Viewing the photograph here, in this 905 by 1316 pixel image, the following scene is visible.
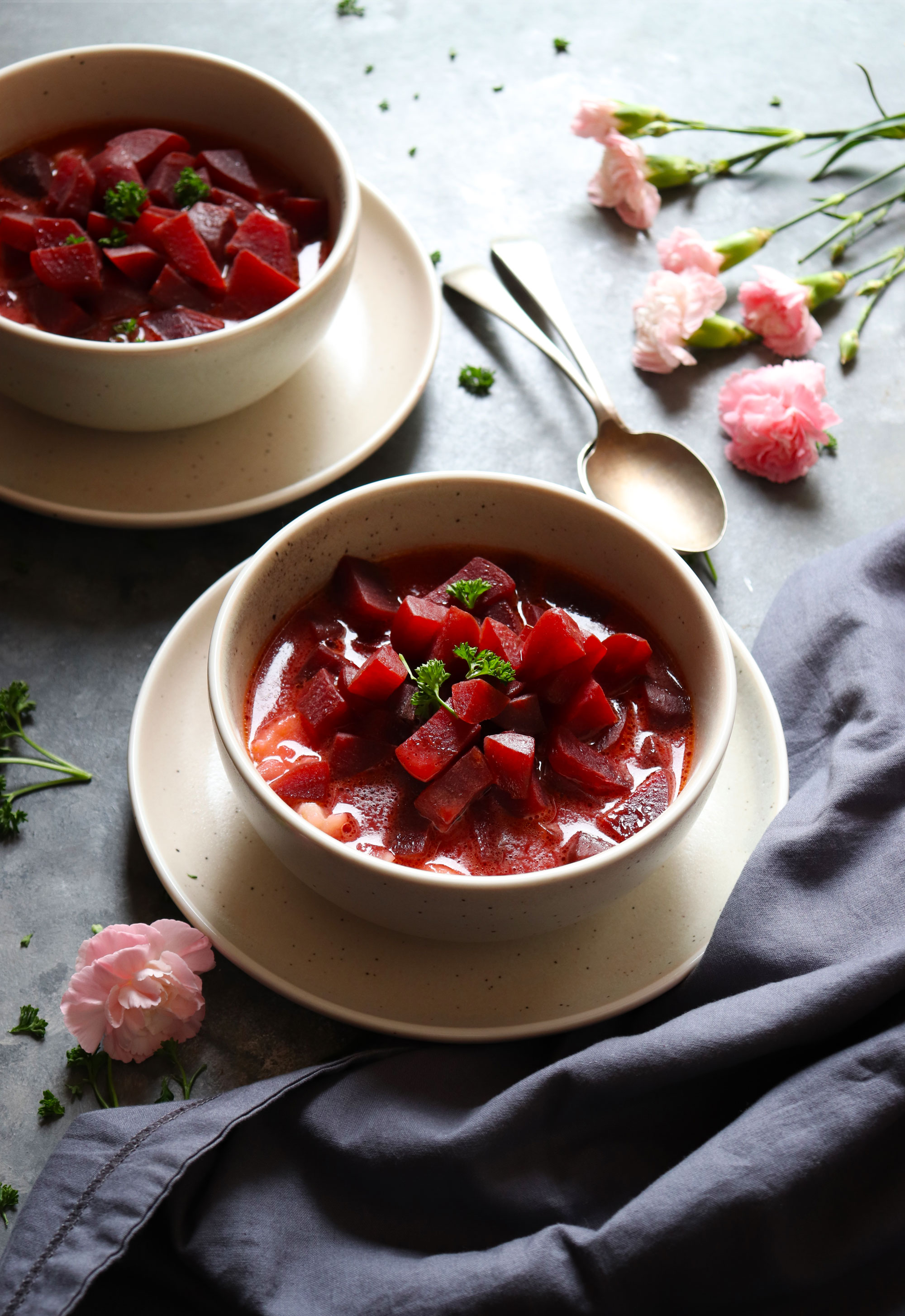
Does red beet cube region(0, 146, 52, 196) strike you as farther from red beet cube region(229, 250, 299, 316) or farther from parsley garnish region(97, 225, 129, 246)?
red beet cube region(229, 250, 299, 316)

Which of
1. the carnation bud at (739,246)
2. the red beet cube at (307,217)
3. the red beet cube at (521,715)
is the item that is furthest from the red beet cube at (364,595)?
the carnation bud at (739,246)

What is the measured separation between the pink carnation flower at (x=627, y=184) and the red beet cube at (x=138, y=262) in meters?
1.39

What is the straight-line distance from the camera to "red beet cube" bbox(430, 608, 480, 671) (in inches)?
78.3

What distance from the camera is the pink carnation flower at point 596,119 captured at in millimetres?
3225

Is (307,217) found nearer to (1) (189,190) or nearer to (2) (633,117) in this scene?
(1) (189,190)

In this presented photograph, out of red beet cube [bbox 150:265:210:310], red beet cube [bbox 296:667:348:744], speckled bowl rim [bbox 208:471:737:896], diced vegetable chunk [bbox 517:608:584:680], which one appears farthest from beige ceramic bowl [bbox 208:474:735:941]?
red beet cube [bbox 150:265:210:310]

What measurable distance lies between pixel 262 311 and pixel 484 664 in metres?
1.08

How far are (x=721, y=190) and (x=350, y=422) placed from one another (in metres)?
1.54

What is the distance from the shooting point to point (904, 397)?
3.04 metres

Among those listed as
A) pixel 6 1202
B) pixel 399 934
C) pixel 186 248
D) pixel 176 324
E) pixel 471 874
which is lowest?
pixel 6 1202

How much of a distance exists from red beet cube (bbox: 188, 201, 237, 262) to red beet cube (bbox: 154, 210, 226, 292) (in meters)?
0.06

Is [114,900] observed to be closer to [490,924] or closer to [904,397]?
[490,924]

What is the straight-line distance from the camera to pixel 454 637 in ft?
6.53

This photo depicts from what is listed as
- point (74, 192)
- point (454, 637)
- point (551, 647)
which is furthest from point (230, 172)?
point (551, 647)
